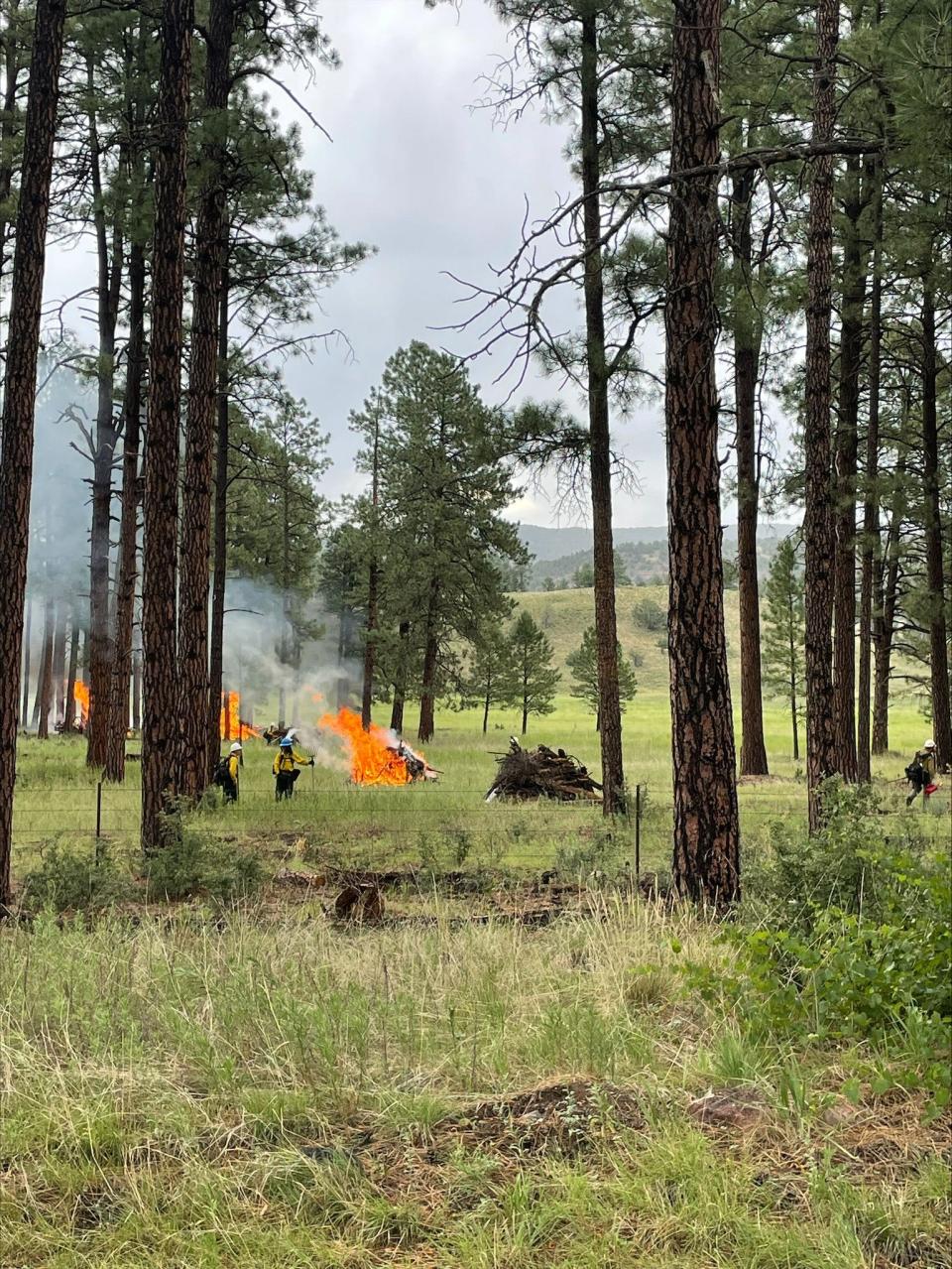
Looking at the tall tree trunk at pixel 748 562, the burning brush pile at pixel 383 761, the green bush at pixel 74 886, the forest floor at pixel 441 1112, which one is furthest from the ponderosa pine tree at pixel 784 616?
the forest floor at pixel 441 1112

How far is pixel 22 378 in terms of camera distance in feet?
28.7

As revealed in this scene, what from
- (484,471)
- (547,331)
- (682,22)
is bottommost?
(547,331)

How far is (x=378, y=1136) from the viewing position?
354 centimetres

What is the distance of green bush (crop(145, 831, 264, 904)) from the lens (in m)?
8.65

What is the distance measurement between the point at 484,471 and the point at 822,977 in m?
33.6

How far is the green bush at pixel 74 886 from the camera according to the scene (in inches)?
324

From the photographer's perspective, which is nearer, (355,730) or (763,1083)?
(763,1083)

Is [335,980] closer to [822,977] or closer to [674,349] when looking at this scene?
[822,977]

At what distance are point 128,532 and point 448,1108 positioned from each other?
19139 mm

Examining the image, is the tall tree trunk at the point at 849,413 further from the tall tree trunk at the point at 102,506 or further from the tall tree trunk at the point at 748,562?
the tall tree trunk at the point at 102,506

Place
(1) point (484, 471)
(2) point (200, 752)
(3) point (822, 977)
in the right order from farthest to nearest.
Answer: (1) point (484, 471) < (2) point (200, 752) < (3) point (822, 977)

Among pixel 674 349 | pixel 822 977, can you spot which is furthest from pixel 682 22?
pixel 822 977

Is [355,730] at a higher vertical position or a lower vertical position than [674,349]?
lower

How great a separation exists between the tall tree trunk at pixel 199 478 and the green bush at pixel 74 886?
6347 millimetres
